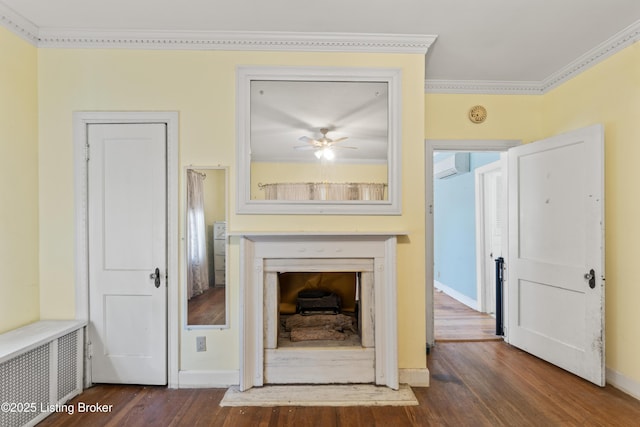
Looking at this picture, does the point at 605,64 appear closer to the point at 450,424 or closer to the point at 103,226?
the point at 450,424

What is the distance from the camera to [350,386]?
2398 millimetres

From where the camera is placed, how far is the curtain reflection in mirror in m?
2.46

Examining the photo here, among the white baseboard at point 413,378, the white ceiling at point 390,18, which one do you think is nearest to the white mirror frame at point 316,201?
the white ceiling at point 390,18

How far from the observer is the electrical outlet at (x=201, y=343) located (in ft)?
8.04

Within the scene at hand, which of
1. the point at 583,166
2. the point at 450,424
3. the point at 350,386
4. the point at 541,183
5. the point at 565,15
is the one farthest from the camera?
the point at 541,183

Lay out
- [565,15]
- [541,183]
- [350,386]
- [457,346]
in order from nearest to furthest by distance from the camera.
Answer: [565,15] < [350,386] < [541,183] < [457,346]

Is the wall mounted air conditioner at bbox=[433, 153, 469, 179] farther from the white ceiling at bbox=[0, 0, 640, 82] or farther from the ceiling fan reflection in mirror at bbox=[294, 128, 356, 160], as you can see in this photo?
the ceiling fan reflection in mirror at bbox=[294, 128, 356, 160]

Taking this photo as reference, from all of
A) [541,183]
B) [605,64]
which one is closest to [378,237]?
[541,183]

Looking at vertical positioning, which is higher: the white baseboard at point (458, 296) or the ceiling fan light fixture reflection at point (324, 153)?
the ceiling fan light fixture reflection at point (324, 153)

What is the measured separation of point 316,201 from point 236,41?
1.36m

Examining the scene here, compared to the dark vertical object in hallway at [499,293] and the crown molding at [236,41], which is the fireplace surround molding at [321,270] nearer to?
the crown molding at [236,41]

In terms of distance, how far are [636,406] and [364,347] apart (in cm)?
186

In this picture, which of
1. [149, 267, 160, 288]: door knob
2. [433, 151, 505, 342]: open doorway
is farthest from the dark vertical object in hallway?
[149, 267, 160, 288]: door knob

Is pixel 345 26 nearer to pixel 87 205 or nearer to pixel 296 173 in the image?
pixel 296 173
